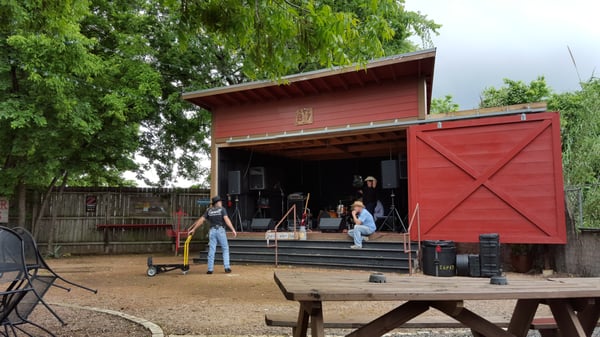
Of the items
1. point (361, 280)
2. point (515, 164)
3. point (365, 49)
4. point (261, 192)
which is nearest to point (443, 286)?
point (361, 280)

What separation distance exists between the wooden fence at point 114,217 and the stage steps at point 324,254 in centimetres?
338

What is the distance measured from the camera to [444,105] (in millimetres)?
27656

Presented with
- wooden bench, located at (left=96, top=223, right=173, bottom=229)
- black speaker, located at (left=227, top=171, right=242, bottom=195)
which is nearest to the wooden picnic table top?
black speaker, located at (left=227, top=171, right=242, bottom=195)

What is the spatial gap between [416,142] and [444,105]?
19.9 meters

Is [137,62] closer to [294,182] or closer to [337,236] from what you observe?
[294,182]

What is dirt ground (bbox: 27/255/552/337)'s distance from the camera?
13.1 feet

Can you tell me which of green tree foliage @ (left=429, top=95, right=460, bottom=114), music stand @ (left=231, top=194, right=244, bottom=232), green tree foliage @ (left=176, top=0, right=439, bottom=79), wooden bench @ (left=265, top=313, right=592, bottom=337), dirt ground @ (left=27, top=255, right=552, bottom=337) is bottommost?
dirt ground @ (left=27, top=255, right=552, bottom=337)

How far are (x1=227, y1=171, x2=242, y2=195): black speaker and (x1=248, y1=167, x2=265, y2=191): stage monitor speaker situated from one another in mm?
861

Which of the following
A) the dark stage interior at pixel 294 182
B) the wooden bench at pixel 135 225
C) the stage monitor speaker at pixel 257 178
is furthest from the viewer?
the wooden bench at pixel 135 225

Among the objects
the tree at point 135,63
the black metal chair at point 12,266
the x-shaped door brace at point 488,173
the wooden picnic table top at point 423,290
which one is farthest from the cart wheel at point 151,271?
the wooden picnic table top at point 423,290

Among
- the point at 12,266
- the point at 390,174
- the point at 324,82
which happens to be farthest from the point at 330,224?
the point at 12,266

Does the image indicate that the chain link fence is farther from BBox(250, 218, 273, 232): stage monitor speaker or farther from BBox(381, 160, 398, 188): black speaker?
BBox(250, 218, 273, 232): stage monitor speaker

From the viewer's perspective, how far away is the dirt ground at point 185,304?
3.99 metres

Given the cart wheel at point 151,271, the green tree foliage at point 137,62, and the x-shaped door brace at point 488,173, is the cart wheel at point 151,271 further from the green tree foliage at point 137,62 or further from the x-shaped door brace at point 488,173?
the x-shaped door brace at point 488,173
